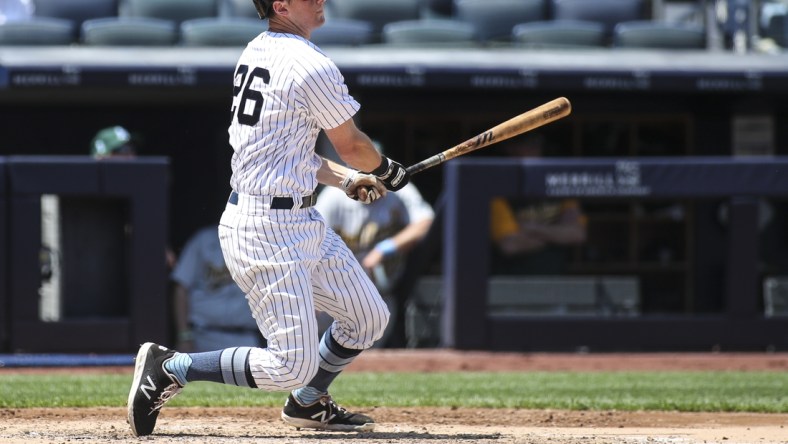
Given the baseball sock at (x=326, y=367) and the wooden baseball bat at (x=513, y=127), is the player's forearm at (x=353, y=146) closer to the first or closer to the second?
the wooden baseball bat at (x=513, y=127)

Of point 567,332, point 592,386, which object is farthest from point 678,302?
point 592,386

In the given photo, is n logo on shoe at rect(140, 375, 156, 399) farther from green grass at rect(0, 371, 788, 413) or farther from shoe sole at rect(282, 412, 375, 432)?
green grass at rect(0, 371, 788, 413)

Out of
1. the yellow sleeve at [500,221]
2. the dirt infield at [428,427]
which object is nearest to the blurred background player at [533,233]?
the yellow sleeve at [500,221]

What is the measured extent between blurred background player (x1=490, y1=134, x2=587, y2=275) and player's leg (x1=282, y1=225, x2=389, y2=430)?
3.85m

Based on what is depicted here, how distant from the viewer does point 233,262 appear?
404 cm

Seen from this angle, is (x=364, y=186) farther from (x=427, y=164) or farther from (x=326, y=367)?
(x=326, y=367)

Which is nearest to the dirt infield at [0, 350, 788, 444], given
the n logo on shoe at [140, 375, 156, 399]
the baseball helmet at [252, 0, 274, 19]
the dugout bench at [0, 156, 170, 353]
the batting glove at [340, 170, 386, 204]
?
the n logo on shoe at [140, 375, 156, 399]

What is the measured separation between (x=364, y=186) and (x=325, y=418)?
0.89m

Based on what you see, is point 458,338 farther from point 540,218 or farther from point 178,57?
point 178,57

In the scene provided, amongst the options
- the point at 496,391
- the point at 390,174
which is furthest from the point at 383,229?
the point at 390,174

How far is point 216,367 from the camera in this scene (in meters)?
4.14

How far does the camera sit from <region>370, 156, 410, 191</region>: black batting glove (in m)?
4.15

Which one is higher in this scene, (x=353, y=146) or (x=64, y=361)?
(x=353, y=146)

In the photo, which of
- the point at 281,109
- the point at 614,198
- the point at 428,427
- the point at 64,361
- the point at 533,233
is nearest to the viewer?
the point at 281,109
